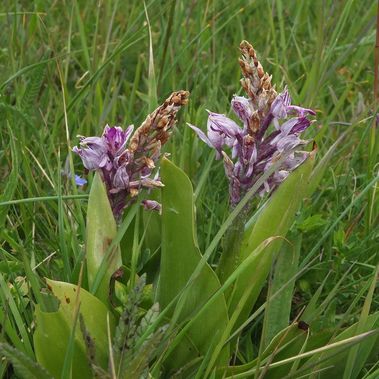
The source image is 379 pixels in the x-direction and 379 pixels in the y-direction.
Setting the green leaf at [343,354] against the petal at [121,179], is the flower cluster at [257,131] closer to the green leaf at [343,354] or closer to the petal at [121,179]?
the petal at [121,179]

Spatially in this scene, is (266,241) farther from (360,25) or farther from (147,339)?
(360,25)

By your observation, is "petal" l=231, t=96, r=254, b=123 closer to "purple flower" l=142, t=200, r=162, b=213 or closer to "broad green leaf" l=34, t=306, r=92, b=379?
"purple flower" l=142, t=200, r=162, b=213

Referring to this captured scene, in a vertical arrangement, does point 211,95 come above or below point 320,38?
below

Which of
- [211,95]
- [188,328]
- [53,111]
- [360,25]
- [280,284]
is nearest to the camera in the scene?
[188,328]

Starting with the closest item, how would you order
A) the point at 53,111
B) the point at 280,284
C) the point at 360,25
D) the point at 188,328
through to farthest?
the point at 188,328
the point at 280,284
the point at 53,111
the point at 360,25

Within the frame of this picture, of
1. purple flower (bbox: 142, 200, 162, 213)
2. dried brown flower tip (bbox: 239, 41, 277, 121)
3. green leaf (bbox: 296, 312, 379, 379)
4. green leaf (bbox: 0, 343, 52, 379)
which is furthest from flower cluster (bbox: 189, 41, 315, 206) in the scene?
green leaf (bbox: 0, 343, 52, 379)

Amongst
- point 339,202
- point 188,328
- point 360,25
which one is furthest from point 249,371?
point 360,25

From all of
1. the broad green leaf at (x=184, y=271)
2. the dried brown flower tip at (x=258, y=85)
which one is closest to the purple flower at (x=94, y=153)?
the broad green leaf at (x=184, y=271)
